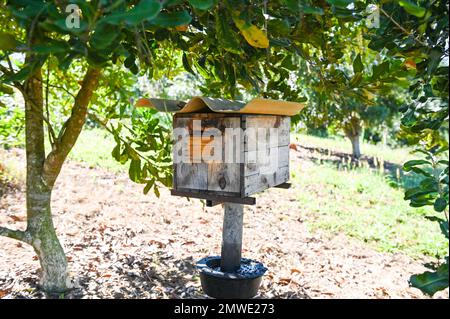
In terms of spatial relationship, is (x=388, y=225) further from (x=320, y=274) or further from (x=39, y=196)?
(x=39, y=196)

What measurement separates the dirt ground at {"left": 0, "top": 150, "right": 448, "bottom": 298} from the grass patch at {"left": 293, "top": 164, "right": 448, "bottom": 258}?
10.4 inches

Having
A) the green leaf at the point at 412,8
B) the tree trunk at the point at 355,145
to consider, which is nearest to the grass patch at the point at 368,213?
the green leaf at the point at 412,8

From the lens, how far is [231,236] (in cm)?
266

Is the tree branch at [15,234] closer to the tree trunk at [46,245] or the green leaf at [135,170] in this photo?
the tree trunk at [46,245]

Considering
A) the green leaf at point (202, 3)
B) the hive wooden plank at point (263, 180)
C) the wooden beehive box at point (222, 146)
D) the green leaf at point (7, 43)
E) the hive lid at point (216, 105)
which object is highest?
the green leaf at point (202, 3)

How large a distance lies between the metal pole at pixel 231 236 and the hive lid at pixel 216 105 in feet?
2.70

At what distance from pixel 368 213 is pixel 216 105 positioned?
4.30 meters

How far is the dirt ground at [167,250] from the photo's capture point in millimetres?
2939

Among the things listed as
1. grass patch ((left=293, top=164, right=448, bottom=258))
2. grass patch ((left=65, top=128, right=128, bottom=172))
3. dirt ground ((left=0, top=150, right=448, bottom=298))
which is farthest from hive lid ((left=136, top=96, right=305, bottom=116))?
grass patch ((left=65, top=128, right=128, bottom=172))

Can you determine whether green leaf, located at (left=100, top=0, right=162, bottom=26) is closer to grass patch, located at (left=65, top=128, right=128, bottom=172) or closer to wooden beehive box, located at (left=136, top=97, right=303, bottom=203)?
wooden beehive box, located at (left=136, top=97, right=303, bottom=203)

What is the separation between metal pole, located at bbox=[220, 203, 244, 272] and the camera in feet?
8.71

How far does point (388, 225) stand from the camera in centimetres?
507
